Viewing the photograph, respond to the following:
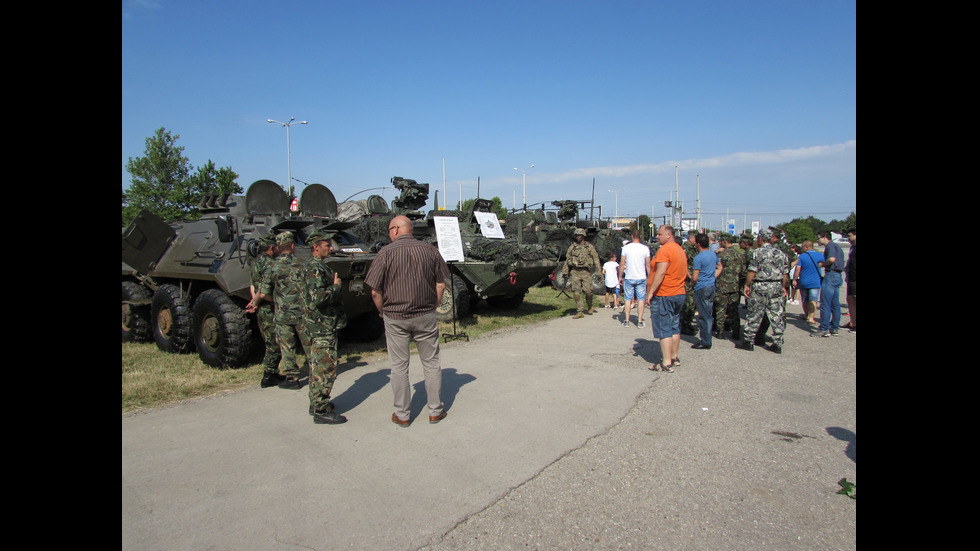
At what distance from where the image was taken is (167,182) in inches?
1152

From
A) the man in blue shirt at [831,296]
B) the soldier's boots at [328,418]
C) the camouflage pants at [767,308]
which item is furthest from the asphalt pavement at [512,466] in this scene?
the man in blue shirt at [831,296]

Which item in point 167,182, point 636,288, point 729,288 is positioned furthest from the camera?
point 167,182

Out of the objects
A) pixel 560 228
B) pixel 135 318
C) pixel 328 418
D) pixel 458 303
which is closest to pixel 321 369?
pixel 328 418

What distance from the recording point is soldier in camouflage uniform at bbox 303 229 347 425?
462 centimetres

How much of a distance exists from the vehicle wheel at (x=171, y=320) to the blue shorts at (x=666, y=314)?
6.17 metres

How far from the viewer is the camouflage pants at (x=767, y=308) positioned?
7.42m

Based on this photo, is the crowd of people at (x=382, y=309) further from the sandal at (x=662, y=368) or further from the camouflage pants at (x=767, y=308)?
the camouflage pants at (x=767, y=308)

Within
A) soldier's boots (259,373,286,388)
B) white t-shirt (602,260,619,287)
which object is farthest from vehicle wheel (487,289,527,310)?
soldier's boots (259,373,286,388)

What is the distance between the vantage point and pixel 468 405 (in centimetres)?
505

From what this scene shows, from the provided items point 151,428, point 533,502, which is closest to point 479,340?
point 151,428

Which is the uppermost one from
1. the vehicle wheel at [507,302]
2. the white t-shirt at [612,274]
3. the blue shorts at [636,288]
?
the white t-shirt at [612,274]

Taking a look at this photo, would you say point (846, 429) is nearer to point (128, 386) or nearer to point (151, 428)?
point (151, 428)

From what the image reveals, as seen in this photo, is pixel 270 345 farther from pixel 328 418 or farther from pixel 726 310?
pixel 726 310

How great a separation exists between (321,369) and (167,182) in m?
29.9
